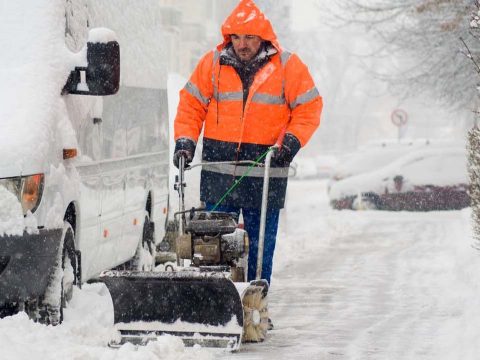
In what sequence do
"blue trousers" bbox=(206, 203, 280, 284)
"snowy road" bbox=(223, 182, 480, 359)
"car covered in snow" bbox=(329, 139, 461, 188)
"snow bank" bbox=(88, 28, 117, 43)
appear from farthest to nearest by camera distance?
"car covered in snow" bbox=(329, 139, 461, 188) < "blue trousers" bbox=(206, 203, 280, 284) < "snow bank" bbox=(88, 28, 117, 43) < "snowy road" bbox=(223, 182, 480, 359)

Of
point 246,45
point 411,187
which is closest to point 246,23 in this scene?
point 246,45

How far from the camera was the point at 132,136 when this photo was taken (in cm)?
1065

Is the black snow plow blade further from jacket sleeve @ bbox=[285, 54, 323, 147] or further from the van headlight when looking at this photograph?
jacket sleeve @ bbox=[285, 54, 323, 147]

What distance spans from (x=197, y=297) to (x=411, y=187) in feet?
64.2

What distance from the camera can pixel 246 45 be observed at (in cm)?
827

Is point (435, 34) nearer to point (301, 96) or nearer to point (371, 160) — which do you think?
point (371, 160)

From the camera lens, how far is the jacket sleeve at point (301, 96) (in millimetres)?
8359

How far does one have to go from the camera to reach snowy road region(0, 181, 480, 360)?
23.3ft

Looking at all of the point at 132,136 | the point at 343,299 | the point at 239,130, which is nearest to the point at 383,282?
the point at 343,299

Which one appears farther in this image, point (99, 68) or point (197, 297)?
point (99, 68)

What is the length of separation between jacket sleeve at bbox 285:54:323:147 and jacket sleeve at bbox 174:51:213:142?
0.51 meters

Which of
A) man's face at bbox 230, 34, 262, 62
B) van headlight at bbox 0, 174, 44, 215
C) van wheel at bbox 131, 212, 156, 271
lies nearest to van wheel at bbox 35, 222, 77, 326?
van headlight at bbox 0, 174, 44, 215

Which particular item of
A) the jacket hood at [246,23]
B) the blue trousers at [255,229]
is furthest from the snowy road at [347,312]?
the jacket hood at [246,23]

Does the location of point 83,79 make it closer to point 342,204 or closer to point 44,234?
point 44,234
